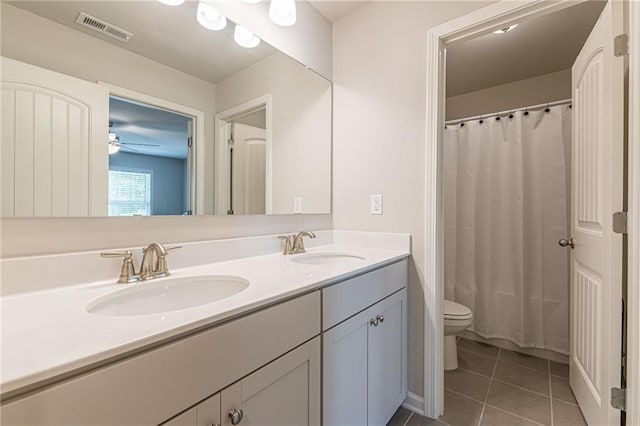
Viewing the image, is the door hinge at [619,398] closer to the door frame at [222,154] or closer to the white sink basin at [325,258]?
the white sink basin at [325,258]

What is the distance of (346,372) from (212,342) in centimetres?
64

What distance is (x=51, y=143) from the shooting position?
0.88 meters

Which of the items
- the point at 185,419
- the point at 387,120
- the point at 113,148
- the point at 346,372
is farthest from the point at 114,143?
the point at 387,120

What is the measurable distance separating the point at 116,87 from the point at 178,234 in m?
0.57

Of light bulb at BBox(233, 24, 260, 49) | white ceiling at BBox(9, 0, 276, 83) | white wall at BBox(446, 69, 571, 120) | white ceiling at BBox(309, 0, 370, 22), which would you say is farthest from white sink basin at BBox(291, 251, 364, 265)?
white wall at BBox(446, 69, 571, 120)

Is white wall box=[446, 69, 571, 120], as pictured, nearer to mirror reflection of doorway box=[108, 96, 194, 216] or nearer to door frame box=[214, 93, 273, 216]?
door frame box=[214, 93, 273, 216]

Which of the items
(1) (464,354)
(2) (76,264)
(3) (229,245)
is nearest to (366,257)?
(3) (229,245)

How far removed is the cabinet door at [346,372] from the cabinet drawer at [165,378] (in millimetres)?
242

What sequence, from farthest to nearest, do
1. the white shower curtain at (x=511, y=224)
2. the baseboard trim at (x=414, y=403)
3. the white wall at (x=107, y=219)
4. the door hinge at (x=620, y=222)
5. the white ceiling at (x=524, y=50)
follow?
the white shower curtain at (x=511, y=224)
the white ceiling at (x=524, y=50)
the baseboard trim at (x=414, y=403)
the door hinge at (x=620, y=222)
the white wall at (x=107, y=219)

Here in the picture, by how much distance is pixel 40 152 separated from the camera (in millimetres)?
860

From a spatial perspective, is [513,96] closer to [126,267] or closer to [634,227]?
[634,227]

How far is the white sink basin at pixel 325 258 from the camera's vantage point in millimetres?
1510

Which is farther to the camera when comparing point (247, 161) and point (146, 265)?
point (247, 161)

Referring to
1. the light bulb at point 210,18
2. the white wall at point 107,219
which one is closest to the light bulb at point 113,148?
the white wall at point 107,219
